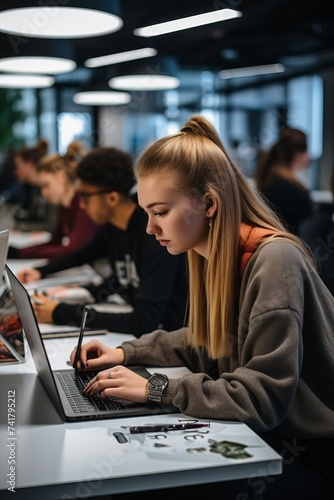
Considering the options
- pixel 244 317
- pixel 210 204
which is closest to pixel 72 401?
pixel 244 317

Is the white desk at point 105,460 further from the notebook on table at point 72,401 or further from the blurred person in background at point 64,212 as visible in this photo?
the blurred person in background at point 64,212

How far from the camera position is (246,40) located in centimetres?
802

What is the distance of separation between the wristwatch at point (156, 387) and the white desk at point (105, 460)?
4 centimetres

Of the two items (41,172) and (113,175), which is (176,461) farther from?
(41,172)

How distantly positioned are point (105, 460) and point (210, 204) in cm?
65

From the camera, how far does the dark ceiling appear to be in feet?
20.2

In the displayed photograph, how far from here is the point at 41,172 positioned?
4.28 metres

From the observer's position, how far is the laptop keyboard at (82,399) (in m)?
1.50

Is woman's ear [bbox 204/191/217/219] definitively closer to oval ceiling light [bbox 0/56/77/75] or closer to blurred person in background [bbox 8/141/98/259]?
blurred person in background [bbox 8/141/98/259]

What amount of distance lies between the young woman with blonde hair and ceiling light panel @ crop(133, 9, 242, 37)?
144cm

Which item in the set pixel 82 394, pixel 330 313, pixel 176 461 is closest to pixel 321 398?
pixel 330 313

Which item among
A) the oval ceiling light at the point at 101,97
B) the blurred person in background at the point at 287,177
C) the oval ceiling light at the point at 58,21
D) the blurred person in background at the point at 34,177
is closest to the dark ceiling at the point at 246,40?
the oval ceiling light at the point at 101,97

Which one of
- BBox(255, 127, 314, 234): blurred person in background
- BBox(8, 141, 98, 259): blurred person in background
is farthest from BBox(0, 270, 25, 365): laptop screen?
BBox(255, 127, 314, 234): blurred person in background

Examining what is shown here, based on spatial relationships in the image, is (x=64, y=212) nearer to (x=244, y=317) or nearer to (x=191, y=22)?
(x=191, y=22)
